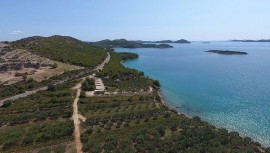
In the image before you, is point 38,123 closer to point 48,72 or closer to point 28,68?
point 48,72

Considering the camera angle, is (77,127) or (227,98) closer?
(77,127)

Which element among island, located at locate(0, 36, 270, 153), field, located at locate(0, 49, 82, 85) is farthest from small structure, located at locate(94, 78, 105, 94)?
field, located at locate(0, 49, 82, 85)

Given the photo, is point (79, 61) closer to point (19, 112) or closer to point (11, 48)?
point (11, 48)

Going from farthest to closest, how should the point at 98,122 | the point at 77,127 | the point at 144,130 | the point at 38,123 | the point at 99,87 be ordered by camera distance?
1. the point at 99,87
2. the point at 38,123
3. the point at 98,122
4. the point at 77,127
5. the point at 144,130

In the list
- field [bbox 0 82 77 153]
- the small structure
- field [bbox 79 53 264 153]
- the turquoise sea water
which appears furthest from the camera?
the small structure

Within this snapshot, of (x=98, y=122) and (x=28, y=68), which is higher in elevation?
(x=28, y=68)

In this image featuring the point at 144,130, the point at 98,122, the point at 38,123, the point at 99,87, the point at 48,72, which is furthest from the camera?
the point at 48,72

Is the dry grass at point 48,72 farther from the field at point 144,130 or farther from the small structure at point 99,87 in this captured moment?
the field at point 144,130

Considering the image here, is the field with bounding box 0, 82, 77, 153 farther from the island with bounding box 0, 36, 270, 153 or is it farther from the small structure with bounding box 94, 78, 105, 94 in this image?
the small structure with bounding box 94, 78, 105, 94

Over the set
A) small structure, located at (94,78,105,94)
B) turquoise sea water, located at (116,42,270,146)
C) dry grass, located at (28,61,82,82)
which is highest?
dry grass, located at (28,61,82,82)

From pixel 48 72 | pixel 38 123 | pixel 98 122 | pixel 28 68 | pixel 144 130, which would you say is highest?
pixel 28 68

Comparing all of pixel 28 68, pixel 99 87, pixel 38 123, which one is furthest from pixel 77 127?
pixel 28 68

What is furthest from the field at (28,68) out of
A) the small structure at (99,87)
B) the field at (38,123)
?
the field at (38,123)
